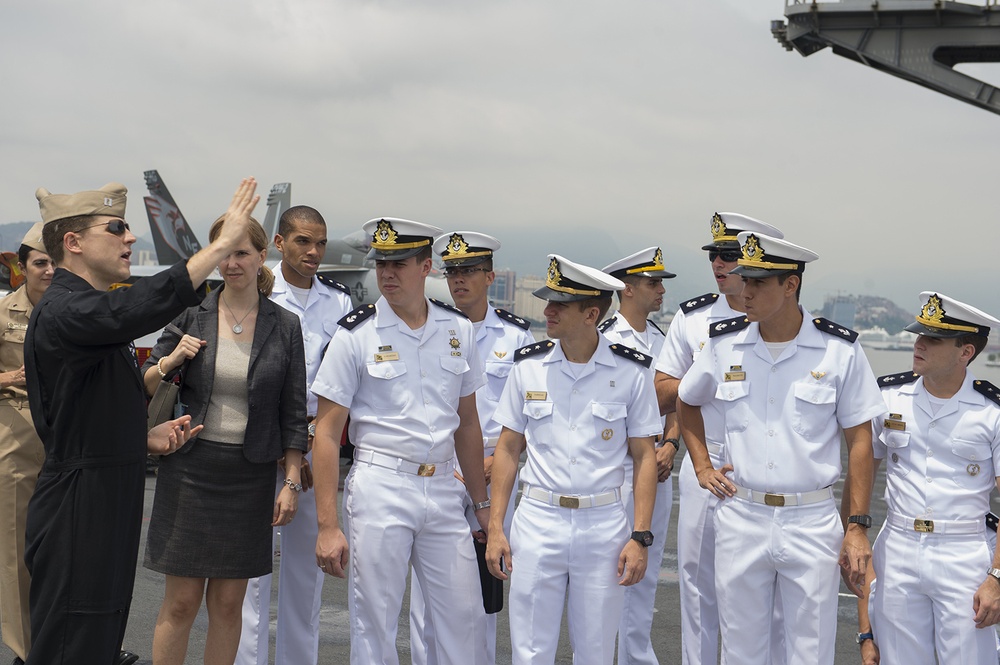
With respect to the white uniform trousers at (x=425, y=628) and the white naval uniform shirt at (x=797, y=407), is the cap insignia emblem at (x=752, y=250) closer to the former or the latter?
the white naval uniform shirt at (x=797, y=407)

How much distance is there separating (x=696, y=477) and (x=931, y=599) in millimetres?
1111

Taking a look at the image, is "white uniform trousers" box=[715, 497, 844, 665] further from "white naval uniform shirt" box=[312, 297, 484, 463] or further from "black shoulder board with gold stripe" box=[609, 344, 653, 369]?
"white naval uniform shirt" box=[312, 297, 484, 463]

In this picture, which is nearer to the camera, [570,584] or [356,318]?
[570,584]

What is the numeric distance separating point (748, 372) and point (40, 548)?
261 centimetres

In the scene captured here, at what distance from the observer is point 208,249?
2.82 meters

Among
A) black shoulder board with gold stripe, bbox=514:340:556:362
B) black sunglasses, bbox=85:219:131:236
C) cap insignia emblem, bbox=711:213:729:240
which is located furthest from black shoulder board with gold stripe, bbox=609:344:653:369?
black sunglasses, bbox=85:219:131:236

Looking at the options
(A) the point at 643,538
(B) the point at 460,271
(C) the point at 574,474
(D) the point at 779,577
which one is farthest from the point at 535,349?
(D) the point at 779,577

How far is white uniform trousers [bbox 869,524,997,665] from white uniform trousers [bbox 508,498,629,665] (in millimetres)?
1042

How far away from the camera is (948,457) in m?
3.70

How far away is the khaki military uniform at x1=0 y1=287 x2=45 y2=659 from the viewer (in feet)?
14.7

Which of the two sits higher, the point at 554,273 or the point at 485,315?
the point at 554,273

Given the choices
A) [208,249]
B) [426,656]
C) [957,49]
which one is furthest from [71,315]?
[957,49]

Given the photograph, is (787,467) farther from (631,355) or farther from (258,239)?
(258,239)

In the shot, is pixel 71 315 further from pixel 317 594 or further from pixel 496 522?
pixel 317 594
